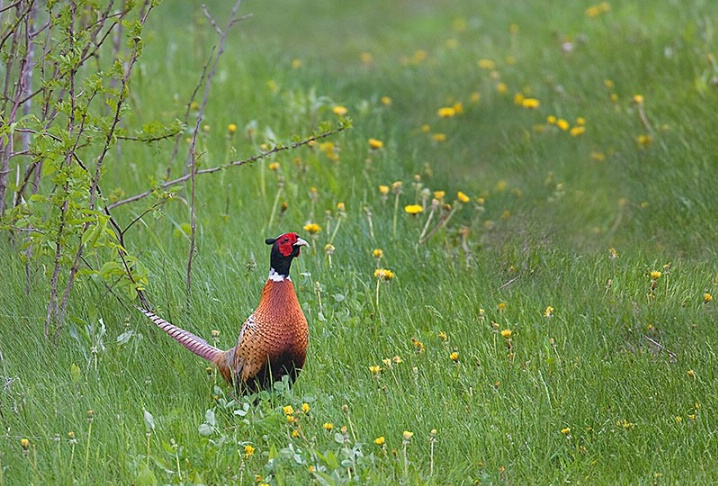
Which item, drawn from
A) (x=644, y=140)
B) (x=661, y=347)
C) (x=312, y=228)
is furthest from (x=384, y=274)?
(x=644, y=140)

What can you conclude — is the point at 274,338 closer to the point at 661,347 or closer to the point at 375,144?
the point at 661,347

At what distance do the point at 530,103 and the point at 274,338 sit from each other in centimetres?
412

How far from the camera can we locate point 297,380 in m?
3.89

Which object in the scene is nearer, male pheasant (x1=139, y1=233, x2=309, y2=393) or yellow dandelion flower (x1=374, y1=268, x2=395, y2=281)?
male pheasant (x1=139, y1=233, x2=309, y2=393)

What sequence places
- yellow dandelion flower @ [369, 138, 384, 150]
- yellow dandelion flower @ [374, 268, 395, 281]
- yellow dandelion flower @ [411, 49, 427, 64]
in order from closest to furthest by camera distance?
1. yellow dandelion flower @ [374, 268, 395, 281]
2. yellow dandelion flower @ [369, 138, 384, 150]
3. yellow dandelion flower @ [411, 49, 427, 64]

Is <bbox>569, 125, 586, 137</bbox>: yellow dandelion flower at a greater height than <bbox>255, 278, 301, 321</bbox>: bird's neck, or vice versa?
<bbox>255, 278, 301, 321</bbox>: bird's neck

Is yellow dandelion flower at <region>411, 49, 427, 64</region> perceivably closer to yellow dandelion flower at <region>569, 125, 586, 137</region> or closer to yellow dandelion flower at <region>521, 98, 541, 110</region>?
yellow dandelion flower at <region>521, 98, 541, 110</region>

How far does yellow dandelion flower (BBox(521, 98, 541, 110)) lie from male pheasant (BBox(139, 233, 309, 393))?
3855 millimetres

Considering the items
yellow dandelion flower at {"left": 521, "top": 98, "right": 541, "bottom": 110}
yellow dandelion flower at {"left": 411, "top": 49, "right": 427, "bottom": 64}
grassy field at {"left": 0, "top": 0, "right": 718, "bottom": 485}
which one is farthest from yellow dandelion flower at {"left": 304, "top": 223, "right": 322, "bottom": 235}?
yellow dandelion flower at {"left": 411, "top": 49, "right": 427, "bottom": 64}

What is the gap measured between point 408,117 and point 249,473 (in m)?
4.87

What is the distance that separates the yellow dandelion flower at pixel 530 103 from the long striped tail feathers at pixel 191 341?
391 cm

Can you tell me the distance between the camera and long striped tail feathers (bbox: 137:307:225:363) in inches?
151

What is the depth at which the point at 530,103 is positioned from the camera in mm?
7176

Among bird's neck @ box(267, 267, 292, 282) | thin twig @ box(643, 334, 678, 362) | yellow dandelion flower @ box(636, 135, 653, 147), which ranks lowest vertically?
thin twig @ box(643, 334, 678, 362)
